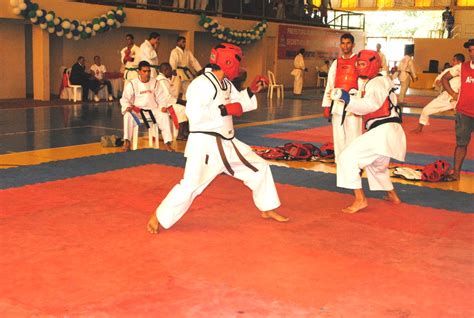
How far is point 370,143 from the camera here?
5914 mm

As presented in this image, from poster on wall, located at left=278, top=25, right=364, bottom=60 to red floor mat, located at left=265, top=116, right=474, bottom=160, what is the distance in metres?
12.9

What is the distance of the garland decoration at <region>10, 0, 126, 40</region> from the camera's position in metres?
15.5

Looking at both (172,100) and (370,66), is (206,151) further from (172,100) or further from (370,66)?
(172,100)

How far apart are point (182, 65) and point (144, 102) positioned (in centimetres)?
413

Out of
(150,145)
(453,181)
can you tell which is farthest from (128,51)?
(453,181)

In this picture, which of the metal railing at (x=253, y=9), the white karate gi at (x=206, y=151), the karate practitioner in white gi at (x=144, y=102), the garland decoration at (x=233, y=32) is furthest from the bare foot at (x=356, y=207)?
the garland decoration at (x=233, y=32)

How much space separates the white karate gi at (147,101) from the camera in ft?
30.1

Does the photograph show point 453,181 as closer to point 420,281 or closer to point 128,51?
point 420,281

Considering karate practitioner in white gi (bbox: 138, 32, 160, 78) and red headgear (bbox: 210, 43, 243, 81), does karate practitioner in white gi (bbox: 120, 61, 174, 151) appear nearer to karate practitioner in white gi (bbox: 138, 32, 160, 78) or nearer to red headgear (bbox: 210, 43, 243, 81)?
karate practitioner in white gi (bbox: 138, 32, 160, 78)

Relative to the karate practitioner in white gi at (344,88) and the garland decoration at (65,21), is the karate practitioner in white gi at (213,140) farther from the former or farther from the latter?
the garland decoration at (65,21)

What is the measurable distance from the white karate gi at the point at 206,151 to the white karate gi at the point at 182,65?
7.79 m

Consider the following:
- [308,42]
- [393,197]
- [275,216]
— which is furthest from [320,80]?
[275,216]

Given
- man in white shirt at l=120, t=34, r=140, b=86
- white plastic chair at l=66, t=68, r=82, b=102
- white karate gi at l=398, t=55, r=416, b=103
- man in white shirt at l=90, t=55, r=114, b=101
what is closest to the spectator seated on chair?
white plastic chair at l=66, t=68, r=82, b=102

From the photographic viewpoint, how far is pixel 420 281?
4.11 meters
